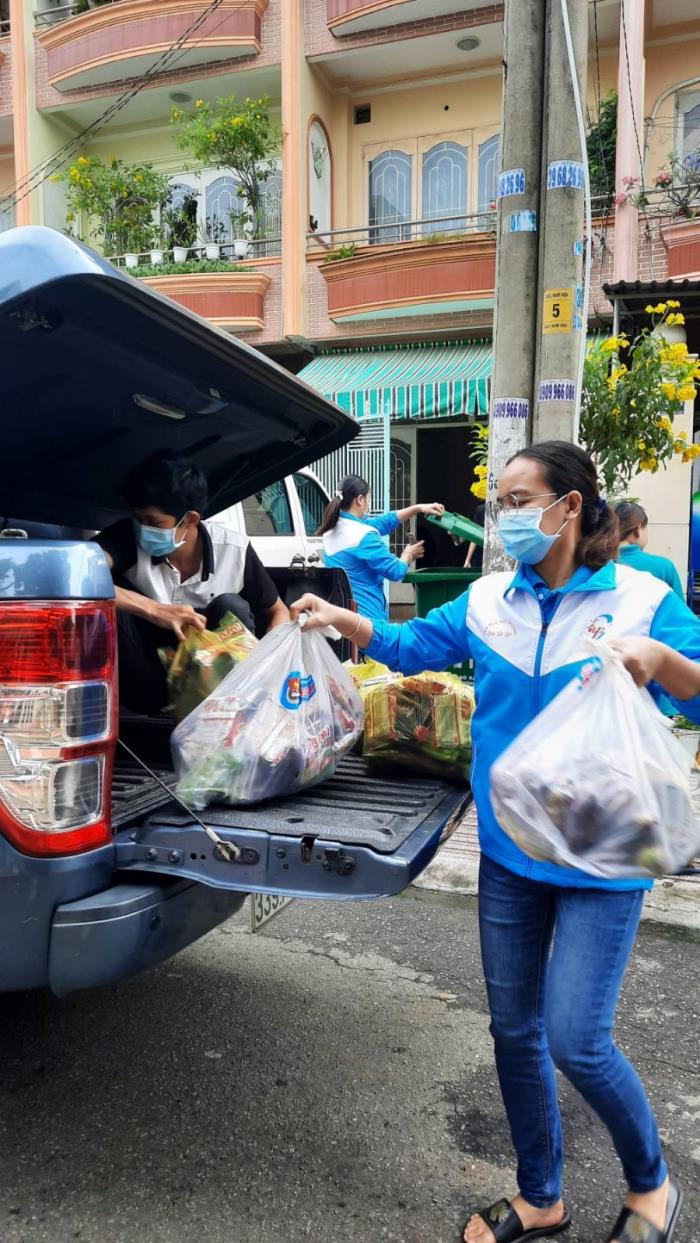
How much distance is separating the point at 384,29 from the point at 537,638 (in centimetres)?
1348

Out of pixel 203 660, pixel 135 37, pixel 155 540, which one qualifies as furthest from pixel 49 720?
pixel 135 37

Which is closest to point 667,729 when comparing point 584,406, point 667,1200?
point 667,1200

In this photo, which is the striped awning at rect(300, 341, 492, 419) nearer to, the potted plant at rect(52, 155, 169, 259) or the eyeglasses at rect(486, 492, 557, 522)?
the potted plant at rect(52, 155, 169, 259)

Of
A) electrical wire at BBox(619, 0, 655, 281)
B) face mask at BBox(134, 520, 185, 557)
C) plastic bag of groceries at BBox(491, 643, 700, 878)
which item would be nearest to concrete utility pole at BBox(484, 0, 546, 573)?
face mask at BBox(134, 520, 185, 557)

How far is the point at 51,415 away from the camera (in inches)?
119

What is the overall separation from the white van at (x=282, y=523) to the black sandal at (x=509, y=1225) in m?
5.10

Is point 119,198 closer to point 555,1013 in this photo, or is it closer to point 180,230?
point 180,230

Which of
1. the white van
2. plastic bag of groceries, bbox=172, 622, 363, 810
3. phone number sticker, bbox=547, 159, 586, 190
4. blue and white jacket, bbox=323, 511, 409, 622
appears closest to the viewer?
plastic bag of groceries, bbox=172, 622, 363, 810

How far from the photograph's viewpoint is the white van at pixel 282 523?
714 cm

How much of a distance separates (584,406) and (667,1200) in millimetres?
4814

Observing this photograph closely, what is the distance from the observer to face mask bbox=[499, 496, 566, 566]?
82.7 inches

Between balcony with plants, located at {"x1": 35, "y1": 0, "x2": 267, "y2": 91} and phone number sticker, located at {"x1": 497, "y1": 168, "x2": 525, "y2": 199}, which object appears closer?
phone number sticker, located at {"x1": 497, "y1": 168, "x2": 525, "y2": 199}

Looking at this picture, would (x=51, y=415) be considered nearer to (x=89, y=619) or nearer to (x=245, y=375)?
(x=245, y=375)

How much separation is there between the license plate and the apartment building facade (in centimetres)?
992
